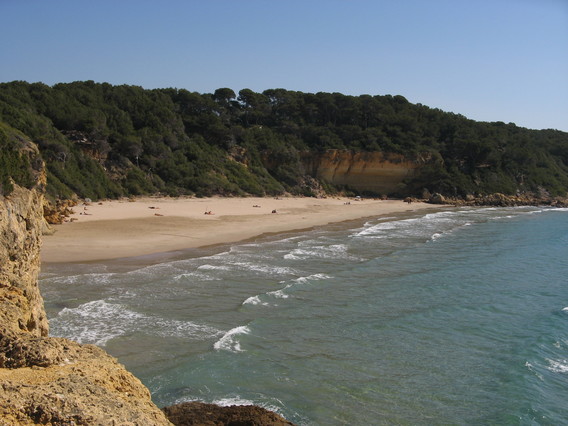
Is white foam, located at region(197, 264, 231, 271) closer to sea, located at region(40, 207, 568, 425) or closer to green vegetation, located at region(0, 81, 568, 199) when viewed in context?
sea, located at region(40, 207, 568, 425)

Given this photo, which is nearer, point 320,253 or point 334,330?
point 334,330

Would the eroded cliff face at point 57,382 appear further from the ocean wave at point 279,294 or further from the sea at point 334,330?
the ocean wave at point 279,294

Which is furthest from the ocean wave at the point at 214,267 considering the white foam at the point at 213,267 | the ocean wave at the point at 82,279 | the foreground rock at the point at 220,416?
the foreground rock at the point at 220,416

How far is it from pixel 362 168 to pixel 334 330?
52.1 meters

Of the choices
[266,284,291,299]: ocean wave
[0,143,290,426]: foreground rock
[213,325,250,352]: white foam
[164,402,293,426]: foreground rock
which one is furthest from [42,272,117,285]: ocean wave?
[164,402,293,426]: foreground rock

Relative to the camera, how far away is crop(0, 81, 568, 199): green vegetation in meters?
39.9

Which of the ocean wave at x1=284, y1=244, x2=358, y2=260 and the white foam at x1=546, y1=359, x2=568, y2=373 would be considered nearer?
the white foam at x1=546, y1=359, x2=568, y2=373

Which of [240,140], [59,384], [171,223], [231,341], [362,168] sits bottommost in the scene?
[231,341]

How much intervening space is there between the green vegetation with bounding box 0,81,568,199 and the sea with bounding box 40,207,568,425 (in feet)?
68.6

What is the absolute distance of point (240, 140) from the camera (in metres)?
58.8

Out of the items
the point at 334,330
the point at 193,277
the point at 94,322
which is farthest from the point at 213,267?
the point at 334,330

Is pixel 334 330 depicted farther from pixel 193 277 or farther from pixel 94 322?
pixel 193 277

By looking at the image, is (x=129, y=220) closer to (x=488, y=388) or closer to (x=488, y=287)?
(x=488, y=287)

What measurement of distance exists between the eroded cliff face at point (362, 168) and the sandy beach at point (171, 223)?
13923 millimetres
